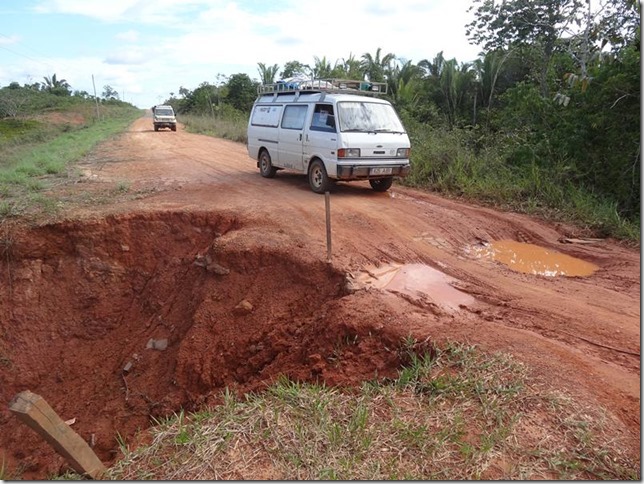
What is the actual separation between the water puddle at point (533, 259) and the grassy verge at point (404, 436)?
10.4ft

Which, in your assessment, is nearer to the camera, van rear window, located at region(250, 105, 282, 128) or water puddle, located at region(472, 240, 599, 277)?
water puddle, located at region(472, 240, 599, 277)

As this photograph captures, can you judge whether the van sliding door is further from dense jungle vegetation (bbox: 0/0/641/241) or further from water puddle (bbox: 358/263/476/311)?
water puddle (bbox: 358/263/476/311)

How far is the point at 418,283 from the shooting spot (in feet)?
18.2

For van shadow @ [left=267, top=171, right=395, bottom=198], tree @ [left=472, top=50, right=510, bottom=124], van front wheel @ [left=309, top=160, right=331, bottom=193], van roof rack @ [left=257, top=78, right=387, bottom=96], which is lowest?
van shadow @ [left=267, top=171, right=395, bottom=198]

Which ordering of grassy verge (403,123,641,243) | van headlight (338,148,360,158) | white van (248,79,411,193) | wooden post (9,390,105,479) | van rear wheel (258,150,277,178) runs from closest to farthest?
1. wooden post (9,390,105,479)
2. grassy verge (403,123,641,243)
3. van headlight (338,148,360,158)
4. white van (248,79,411,193)
5. van rear wheel (258,150,277,178)

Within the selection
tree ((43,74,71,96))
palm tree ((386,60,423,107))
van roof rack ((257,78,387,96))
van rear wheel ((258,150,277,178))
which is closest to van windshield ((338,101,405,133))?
van roof rack ((257,78,387,96))

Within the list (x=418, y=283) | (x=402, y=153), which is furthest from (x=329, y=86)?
(x=418, y=283)

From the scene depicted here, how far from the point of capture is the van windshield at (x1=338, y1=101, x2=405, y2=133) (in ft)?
29.3

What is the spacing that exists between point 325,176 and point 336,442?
21.4 feet

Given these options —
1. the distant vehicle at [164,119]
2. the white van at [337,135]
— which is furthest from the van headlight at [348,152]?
the distant vehicle at [164,119]

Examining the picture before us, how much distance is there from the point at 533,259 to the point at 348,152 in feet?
11.9

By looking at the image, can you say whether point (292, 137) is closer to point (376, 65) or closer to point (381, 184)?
point (381, 184)

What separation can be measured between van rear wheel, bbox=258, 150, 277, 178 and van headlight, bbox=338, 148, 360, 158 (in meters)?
2.72

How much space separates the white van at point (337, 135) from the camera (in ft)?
28.8
